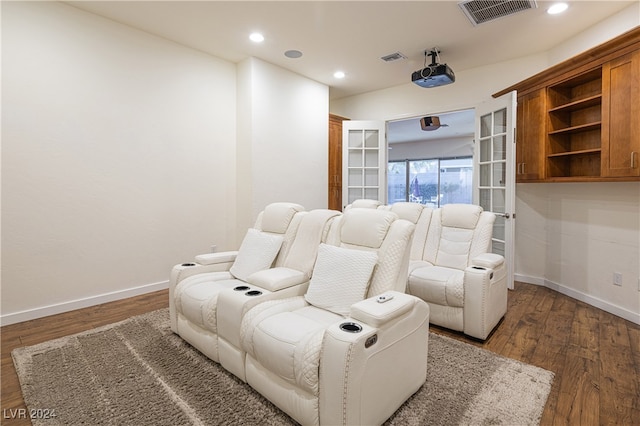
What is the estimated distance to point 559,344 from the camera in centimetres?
249

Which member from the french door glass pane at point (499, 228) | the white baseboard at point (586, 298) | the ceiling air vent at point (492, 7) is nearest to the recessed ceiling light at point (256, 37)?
the ceiling air vent at point (492, 7)

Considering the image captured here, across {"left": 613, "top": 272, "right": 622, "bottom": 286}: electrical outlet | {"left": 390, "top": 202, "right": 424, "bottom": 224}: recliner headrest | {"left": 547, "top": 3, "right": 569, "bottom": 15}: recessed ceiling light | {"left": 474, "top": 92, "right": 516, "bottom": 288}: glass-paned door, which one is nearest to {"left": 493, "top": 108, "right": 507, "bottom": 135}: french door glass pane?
{"left": 474, "top": 92, "right": 516, "bottom": 288}: glass-paned door

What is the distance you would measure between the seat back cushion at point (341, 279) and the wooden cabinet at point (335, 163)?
3389mm

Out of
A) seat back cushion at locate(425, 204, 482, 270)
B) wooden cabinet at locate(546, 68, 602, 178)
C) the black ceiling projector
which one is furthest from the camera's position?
the black ceiling projector

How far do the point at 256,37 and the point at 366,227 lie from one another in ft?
9.00

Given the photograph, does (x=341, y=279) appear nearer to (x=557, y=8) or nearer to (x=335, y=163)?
(x=557, y=8)

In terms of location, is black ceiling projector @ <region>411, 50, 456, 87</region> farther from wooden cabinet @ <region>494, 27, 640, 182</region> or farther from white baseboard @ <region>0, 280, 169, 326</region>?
white baseboard @ <region>0, 280, 169, 326</region>

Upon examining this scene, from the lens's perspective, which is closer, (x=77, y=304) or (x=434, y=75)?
(x=77, y=304)

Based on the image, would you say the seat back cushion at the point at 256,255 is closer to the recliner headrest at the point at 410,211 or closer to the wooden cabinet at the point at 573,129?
the recliner headrest at the point at 410,211

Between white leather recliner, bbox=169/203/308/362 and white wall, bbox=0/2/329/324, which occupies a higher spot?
white wall, bbox=0/2/329/324

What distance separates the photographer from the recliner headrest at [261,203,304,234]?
268 centimetres

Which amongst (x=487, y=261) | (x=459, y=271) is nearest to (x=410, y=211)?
(x=459, y=271)

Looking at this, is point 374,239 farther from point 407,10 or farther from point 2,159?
point 2,159

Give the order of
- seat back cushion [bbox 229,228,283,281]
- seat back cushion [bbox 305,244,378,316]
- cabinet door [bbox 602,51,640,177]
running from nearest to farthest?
seat back cushion [bbox 305,244,378,316] < seat back cushion [bbox 229,228,283,281] < cabinet door [bbox 602,51,640,177]
